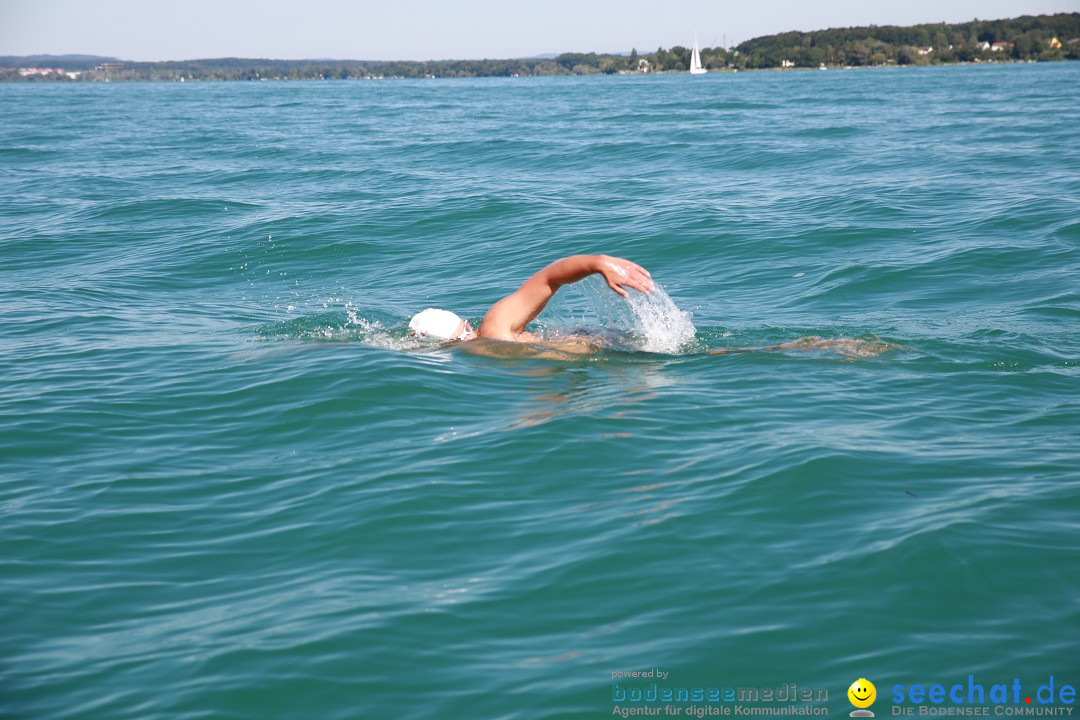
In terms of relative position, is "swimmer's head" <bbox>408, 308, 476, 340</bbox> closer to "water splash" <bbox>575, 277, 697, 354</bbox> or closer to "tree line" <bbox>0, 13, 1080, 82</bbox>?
"water splash" <bbox>575, 277, 697, 354</bbox>

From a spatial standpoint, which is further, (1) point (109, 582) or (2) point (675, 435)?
(2) point (675, 435)

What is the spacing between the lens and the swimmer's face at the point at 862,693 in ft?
12.4

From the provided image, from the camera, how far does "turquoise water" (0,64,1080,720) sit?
4.16m

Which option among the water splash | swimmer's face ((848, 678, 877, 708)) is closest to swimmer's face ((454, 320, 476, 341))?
the water splash

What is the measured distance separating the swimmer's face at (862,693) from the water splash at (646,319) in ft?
15.8

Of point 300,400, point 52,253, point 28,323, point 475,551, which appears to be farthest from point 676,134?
point 475,551

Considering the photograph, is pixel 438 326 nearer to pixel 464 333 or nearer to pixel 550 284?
pixel 464 333

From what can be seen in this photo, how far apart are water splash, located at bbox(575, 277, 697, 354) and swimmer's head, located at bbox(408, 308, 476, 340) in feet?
3.68

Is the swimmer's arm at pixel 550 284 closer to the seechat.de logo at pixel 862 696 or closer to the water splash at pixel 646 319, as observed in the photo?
the water splash at pixel 646 319

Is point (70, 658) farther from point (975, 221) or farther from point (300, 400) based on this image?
point (975, 221)

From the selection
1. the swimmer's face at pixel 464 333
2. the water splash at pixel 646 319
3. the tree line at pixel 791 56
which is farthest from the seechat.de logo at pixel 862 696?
the tree line at pixel 791 56

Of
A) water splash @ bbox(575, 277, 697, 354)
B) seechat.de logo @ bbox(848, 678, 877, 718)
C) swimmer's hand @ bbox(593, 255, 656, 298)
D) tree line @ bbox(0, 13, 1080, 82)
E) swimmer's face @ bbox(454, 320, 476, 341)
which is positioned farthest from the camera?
tree line @ bbox(0, 13, 1080, 82)

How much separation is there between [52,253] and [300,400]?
33.2 feet

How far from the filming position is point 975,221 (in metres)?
14.1
